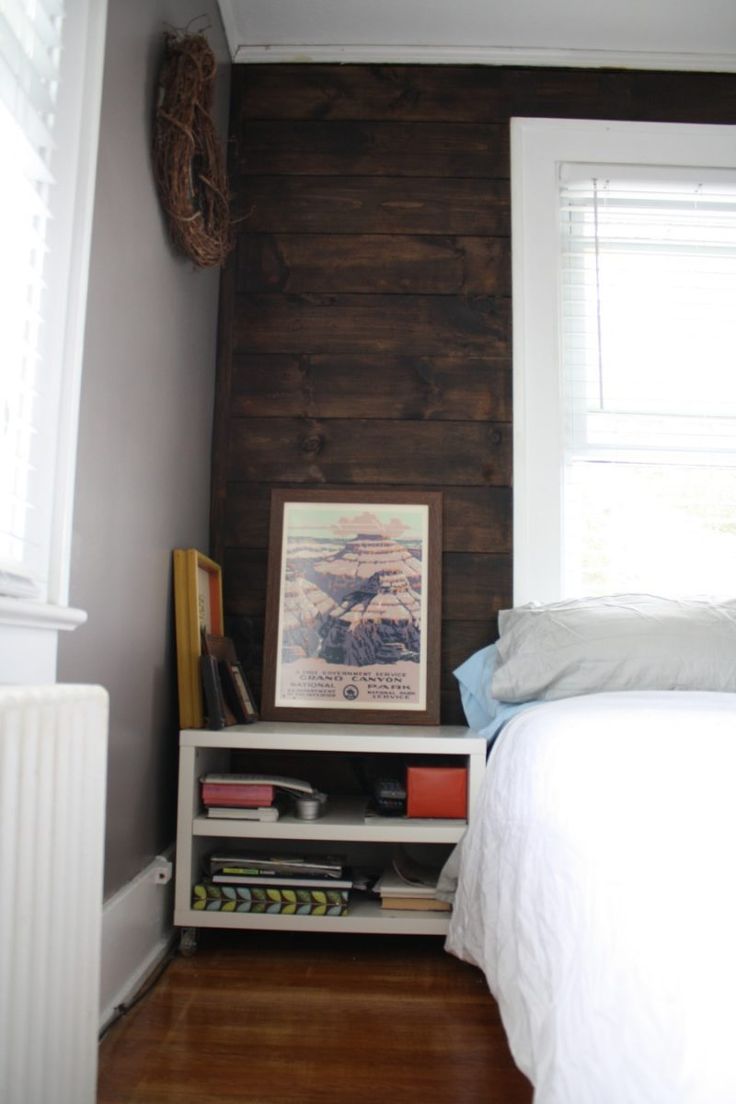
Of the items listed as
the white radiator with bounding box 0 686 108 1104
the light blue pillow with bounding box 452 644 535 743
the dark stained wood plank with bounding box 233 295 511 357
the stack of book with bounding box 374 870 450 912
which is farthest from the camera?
the dark stained wood plank with bounding box 233 295 511 357

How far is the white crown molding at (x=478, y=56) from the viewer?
2.65m

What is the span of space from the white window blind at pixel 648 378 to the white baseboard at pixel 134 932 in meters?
1.27

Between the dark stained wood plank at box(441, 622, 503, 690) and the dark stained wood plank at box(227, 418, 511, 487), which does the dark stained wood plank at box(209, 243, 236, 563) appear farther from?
the dark stained wood plank at box(441, 622, 503, 690)

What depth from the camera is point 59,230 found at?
1.42 m

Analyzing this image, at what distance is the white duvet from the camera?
0.79m

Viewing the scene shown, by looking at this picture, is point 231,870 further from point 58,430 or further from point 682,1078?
point 682,1078

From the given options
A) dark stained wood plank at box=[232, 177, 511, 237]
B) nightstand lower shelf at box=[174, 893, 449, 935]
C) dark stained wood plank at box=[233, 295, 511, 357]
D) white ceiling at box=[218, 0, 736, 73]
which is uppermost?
white ceiling at box=[218, 0, 736, 73]

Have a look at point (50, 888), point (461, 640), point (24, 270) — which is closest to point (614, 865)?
point (50, 888)

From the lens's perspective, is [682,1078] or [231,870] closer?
[682,1078]

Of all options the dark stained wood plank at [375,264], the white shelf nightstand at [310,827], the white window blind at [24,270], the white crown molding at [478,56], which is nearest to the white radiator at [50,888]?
the white window blind at [24,270]

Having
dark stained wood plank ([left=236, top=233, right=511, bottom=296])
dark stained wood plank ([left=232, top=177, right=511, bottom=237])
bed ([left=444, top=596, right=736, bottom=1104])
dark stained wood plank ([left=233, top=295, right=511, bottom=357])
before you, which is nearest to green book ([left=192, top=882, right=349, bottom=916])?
bed ([left=444, top=596, right=736, bottom=1104])

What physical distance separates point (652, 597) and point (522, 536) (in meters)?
0.41

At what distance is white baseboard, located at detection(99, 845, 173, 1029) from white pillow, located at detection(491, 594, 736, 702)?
2.77ft

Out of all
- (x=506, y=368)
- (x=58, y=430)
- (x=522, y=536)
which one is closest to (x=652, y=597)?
(x=522, y=536)
